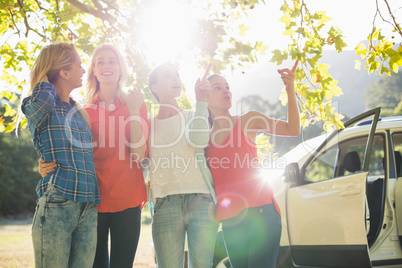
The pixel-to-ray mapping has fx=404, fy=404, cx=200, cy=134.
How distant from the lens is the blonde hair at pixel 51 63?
2.35 meters

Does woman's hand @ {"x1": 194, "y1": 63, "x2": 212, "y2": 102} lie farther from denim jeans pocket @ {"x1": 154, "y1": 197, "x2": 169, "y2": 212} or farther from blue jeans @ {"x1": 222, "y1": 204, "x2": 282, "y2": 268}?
blue jeans @ {"x1": 222, "y1": 204, "x2": 282, "y2": 268}

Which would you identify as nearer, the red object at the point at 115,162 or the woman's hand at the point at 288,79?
the red object at the point at 115,162

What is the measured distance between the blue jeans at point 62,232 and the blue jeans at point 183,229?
16.2 inches

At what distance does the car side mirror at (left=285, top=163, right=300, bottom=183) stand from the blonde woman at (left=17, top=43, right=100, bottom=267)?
2046 mm

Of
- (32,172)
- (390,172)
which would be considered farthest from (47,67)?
(32,172)

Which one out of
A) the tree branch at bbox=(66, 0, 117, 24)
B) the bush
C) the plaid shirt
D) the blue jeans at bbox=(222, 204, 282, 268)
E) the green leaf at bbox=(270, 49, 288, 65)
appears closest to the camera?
the plaid shirt

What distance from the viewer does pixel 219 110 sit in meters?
2.96

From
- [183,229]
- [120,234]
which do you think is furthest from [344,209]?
[120,234]

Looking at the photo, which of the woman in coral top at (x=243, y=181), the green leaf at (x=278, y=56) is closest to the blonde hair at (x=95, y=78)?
the woman in coral top at (x=243, y=181)

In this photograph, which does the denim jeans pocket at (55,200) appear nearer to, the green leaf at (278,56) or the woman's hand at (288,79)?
the woman's hand at (288,79)

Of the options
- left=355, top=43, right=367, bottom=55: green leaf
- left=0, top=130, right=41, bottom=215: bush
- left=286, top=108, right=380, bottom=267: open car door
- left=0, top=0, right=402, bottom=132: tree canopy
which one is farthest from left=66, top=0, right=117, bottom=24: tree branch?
left=0, top=130, right=41, bottom=215: bush

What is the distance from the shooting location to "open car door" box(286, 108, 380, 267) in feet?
11.6

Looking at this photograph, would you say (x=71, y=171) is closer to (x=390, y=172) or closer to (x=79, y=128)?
(x=79, y=128)

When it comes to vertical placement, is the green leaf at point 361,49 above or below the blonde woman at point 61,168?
above
